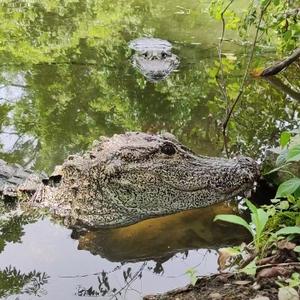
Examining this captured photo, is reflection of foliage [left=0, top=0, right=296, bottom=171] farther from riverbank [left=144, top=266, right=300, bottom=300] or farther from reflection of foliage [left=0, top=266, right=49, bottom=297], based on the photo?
riverbank [left=144, top=266, right=300, bottom=300]

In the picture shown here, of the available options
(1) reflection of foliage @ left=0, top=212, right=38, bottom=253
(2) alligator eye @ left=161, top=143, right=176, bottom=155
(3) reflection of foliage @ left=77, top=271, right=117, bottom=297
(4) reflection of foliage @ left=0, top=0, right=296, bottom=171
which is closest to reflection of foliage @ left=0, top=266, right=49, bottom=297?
(3) reflection of foliage @ left=77, top=271, right=117, bottom=297

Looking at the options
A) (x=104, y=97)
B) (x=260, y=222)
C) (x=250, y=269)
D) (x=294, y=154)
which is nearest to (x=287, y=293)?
(x=250, y=269)

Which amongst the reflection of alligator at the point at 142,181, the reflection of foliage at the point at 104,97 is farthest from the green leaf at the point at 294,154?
the reflection of foliage at the point at 104,97

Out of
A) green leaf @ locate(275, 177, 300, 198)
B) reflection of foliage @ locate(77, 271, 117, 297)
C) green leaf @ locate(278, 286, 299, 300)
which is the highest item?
green leaf @ locate(275, 177, 300, 198)

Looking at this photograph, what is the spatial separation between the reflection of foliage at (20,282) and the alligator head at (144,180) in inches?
36.4

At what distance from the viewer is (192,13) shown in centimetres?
1410

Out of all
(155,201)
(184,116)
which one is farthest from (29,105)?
(155,201)

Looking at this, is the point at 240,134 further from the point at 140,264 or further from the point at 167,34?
the point at 167,34

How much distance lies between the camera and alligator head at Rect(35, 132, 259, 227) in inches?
182

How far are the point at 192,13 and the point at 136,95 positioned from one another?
659 cm

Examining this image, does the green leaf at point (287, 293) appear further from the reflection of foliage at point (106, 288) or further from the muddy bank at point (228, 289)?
the reflection of foliage at point (106, 288)

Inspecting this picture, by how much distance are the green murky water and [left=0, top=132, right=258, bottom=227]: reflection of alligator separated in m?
0.18

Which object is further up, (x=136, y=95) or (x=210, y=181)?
(x=136, y=95)

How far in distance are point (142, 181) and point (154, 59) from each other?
18.1 ft
